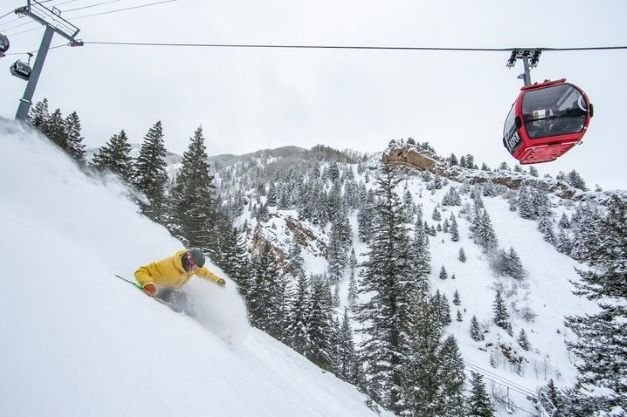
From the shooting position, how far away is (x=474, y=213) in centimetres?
10506

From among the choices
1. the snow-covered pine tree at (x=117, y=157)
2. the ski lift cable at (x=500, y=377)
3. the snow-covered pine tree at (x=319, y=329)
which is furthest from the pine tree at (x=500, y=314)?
the snow-covered pine tree at (x=117, y=157)

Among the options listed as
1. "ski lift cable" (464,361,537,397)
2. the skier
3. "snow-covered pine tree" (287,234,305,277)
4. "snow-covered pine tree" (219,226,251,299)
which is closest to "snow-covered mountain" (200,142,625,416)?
"ski lift cable" (464,361,537,397)

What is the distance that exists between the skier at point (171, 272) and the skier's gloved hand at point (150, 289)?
0.11 m

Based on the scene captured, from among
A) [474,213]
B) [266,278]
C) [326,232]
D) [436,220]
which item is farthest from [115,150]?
[474,213]

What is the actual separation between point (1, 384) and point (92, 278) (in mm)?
2783

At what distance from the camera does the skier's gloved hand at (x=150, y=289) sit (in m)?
5.77

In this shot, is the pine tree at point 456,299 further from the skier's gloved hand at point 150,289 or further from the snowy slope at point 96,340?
the skier's gloved hand at point 150,289

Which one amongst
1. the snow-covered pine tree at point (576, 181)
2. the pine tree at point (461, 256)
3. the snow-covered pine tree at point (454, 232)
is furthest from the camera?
the snow-covered pine tree at point (576, 181)

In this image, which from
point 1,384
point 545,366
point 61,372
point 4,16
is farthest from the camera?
point 545,366

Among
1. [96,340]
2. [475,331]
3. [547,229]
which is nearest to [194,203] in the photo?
[96,340]

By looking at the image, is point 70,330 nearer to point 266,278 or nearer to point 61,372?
point 61,372

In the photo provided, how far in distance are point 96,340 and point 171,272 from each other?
133 inches

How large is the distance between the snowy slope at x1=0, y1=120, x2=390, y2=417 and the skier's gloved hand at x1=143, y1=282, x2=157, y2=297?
1.42ft

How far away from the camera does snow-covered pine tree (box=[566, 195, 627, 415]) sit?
581 inches
